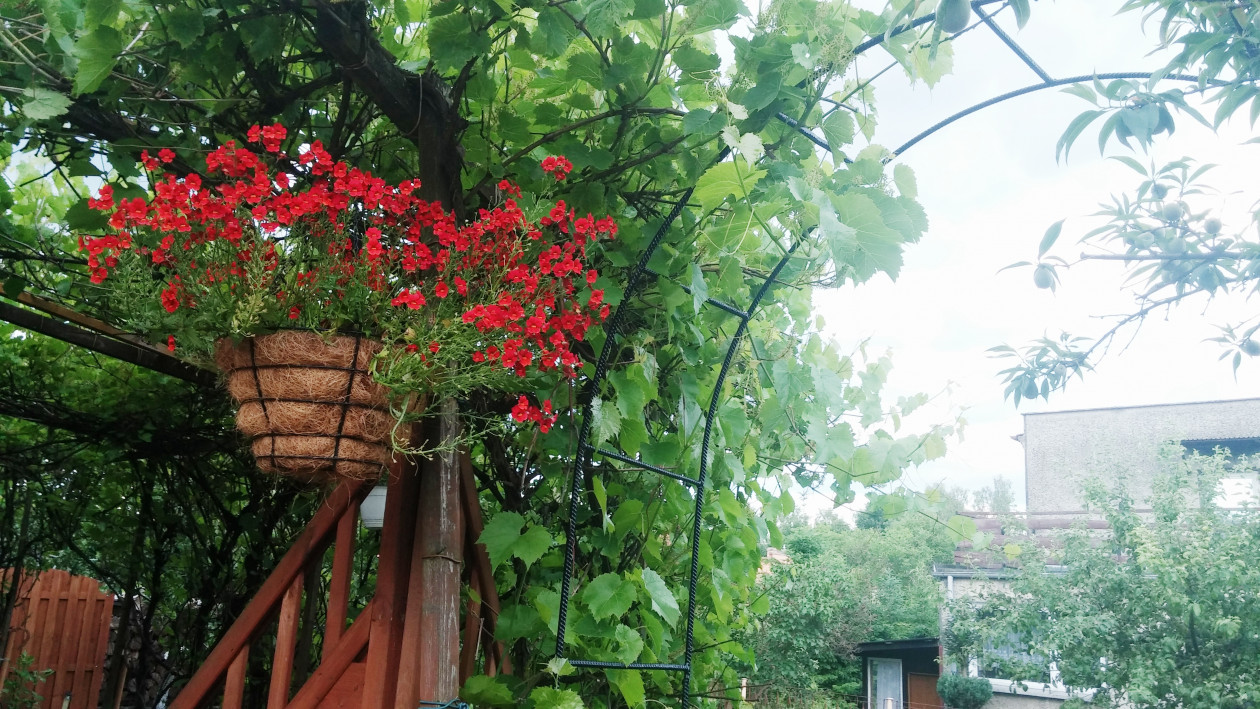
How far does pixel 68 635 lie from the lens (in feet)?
17.7

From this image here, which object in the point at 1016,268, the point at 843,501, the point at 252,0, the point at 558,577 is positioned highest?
the point at 252,0

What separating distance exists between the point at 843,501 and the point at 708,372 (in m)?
Result: 0.58

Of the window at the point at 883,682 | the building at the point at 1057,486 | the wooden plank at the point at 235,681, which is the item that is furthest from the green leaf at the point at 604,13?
the window at the point at 883,682

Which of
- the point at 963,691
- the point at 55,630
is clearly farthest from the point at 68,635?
the point at 963,691

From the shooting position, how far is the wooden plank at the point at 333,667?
1.22 metres

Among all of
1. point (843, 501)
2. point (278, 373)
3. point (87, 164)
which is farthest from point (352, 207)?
point (843, 501)

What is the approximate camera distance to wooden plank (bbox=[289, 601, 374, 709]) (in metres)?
1.22

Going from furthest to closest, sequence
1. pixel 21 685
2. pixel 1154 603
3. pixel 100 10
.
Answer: pixel 1154 603
pixel 21 685
pixel 100 10

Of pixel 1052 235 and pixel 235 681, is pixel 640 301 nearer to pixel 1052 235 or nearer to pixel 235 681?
pixel 1052 235

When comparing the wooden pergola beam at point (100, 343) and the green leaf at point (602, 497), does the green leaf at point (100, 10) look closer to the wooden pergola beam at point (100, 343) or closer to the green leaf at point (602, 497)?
the green leaf at point (602, 497)

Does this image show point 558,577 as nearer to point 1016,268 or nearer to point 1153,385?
point 1016,268

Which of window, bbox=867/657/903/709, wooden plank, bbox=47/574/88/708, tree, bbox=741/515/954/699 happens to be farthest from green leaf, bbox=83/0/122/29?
window, bbox=867/657/903/709

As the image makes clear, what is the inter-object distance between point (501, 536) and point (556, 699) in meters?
0.25

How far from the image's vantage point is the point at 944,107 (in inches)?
44.1
